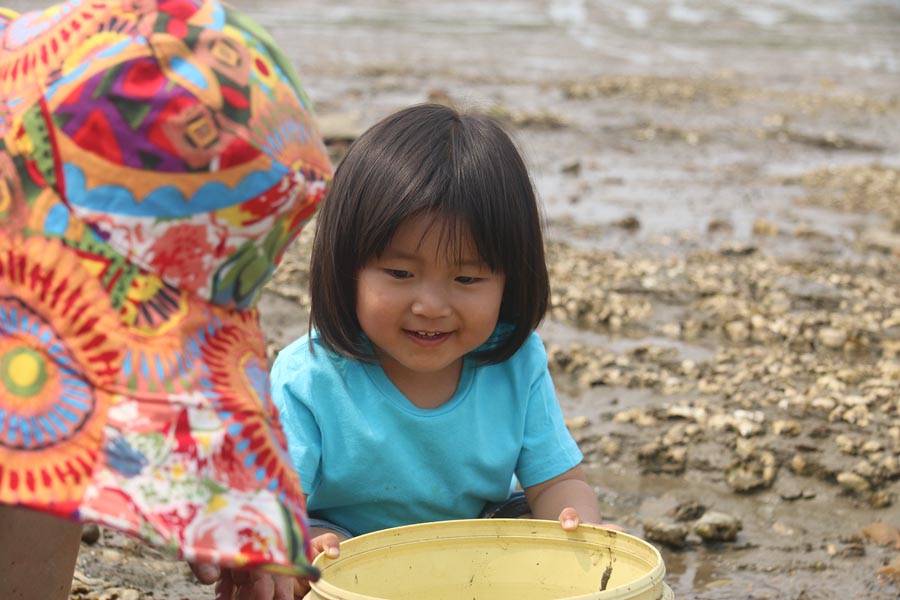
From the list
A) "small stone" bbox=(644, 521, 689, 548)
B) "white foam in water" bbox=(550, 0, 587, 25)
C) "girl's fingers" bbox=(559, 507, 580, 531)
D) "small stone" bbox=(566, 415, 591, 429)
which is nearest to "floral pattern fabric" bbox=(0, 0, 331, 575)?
"girl's fingers" bbox=(559, 507, 580, 531)

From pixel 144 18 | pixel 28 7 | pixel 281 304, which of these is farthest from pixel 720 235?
pixel 28 7

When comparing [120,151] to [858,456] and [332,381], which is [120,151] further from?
[858,456]

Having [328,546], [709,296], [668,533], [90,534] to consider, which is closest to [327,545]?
[328,546]

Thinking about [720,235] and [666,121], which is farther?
[666,121]

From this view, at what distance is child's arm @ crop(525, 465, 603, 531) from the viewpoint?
2.20 meters

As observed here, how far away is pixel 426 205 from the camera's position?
1958 millimetres

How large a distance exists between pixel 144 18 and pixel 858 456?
2.30 metres

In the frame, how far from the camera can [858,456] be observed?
2.98 m

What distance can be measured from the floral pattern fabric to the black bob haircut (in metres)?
0.71

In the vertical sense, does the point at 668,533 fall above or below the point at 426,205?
below

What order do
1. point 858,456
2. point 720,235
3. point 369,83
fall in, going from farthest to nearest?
point 369,83, point 720,235, point 858,456

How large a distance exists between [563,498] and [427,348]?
426 millimetres

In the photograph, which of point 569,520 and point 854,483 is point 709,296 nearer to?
point 854,483

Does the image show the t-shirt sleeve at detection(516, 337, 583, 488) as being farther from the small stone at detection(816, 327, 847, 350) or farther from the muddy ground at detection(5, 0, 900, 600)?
the small stone at detection(816, 327, 847, 350)
